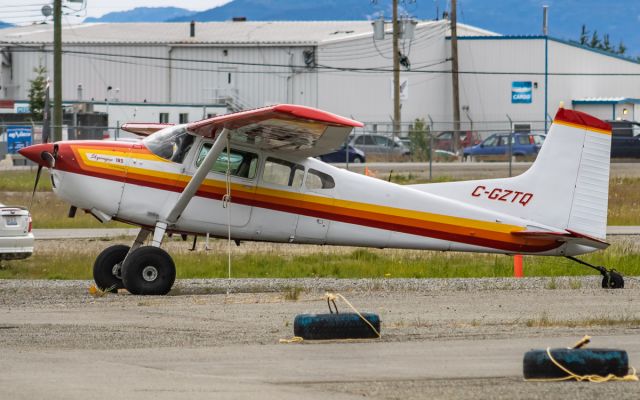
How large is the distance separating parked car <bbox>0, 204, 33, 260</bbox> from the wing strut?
Answer: 3267 millimetres

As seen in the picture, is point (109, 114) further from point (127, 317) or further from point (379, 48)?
point (127, 317)

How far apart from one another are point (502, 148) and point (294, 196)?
37.2 metres

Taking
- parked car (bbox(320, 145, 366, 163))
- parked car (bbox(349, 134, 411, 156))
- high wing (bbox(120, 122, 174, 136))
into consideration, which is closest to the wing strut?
high wing (bbox(120, 122, 174, 136))

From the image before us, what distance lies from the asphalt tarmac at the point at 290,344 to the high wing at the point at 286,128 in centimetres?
195

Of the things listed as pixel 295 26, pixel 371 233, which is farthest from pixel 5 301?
pixel 295 26

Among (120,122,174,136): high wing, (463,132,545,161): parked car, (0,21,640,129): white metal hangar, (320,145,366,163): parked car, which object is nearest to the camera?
(120,122,174,136): high wing

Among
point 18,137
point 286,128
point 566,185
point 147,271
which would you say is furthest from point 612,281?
point 18,137

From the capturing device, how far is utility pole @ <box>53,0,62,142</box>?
36.9 m

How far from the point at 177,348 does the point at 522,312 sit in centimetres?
432

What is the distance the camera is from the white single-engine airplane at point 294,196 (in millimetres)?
15492

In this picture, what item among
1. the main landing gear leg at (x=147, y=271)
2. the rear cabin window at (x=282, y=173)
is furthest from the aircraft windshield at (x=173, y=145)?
the main landing gear leg at (x=147, y=271)

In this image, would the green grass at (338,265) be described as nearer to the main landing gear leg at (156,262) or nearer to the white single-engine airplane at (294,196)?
the white single-engine airplane at (294,196)

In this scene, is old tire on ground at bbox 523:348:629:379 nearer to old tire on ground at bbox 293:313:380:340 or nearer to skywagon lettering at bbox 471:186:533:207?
old tire on ground at bbox 293:313:380:340

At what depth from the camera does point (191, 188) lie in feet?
50.5
